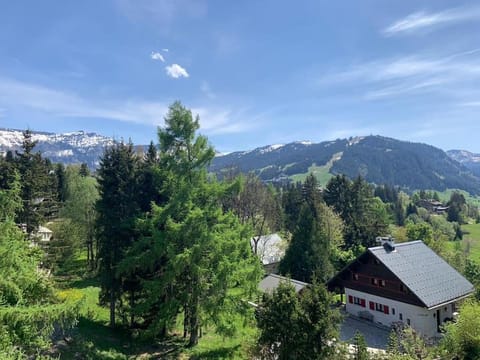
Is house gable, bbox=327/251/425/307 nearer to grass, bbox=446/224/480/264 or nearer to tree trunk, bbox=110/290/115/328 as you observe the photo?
tree trunk, bbox=110/290/115/328

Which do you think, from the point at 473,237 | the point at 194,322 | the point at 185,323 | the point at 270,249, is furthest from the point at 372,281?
the point at 473,237

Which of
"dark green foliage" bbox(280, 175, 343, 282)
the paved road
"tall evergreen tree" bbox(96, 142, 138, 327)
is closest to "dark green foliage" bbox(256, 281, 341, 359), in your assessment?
"tall evergreen tree" bbox(96, 142, 138, 327)

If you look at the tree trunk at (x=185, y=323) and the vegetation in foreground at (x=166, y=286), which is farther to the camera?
the tree trunk at (x=185, y=323)

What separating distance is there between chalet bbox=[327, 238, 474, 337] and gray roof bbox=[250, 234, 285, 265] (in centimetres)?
1760

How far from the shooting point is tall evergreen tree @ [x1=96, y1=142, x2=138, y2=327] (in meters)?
23.7

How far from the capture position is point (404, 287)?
104 ft

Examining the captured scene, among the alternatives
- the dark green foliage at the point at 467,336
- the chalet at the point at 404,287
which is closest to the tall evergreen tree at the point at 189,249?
the dark green foliage at the point at 467,336

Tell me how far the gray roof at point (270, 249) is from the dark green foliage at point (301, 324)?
125ft

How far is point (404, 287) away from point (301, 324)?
2036 centimetres

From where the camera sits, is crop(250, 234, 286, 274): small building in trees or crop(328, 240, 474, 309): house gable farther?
crop(250, 234, 286, 274): small building in trees

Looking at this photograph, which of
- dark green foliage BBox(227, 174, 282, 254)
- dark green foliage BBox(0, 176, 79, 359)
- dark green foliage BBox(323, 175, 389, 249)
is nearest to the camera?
dark green foliage BBox(0, 176, 79, 359)

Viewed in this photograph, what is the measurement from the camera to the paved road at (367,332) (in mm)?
29131

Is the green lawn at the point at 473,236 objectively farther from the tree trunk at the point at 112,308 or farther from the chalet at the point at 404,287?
the tree trunk at the point at 112,308

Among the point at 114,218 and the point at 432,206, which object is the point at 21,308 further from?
the point at 432,206
